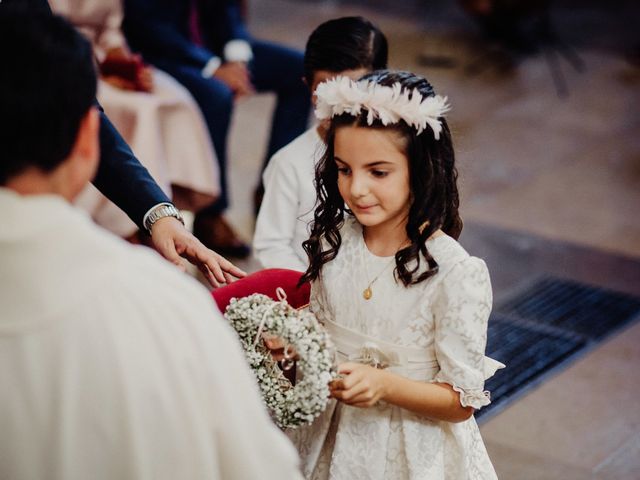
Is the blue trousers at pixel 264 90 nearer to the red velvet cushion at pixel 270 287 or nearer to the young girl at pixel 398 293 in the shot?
the red velvet cushion at pixel 270 287

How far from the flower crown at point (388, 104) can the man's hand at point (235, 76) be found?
300 cm

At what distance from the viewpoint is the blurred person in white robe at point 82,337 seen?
1452 mm

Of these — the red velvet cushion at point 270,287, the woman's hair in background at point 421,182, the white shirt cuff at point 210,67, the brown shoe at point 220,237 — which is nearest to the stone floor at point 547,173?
the brown shoe at point 220,237

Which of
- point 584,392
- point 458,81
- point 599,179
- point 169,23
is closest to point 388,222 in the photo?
point 584,392

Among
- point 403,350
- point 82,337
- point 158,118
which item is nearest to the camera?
point 82,337

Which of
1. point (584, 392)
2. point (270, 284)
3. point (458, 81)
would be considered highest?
point (270, 284)

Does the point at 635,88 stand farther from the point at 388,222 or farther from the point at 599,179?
the point at 388,222

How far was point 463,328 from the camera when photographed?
7.52 feet

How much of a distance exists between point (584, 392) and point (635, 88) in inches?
178

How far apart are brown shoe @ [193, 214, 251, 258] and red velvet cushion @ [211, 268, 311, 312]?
2374mm

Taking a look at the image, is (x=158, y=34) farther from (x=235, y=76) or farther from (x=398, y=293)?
(x=398, y=293)

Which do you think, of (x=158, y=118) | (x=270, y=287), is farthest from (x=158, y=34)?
(x=270, y=287)

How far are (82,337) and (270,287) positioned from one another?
1369mm

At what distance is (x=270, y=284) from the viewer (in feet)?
9.20
